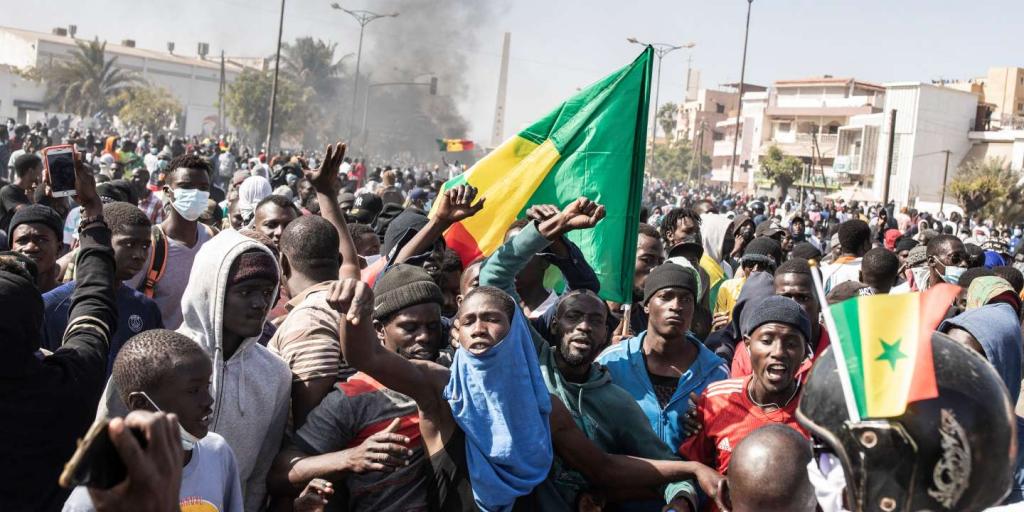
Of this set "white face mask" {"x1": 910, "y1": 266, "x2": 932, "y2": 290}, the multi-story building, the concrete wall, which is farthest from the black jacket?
the multi-story building

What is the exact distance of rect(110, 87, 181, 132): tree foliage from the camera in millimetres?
69438

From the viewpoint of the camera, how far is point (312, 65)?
90.4 m

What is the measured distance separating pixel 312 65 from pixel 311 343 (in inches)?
3523

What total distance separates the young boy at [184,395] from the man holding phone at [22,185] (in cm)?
565

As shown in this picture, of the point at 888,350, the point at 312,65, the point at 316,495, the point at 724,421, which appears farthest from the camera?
the point at 312,65

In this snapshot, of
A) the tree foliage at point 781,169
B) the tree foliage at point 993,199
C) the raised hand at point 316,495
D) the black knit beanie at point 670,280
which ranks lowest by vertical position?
the raised hand at point 316,495

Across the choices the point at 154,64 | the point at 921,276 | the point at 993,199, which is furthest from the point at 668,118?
the point at 921,276

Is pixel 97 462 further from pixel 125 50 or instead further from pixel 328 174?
pixel 125 50

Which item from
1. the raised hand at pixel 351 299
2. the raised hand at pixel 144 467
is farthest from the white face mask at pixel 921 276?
the raised hand at pixel 144 467

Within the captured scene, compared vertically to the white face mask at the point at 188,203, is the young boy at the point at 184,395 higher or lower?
lower

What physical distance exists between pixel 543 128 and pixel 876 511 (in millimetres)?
4150

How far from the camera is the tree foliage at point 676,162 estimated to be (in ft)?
308

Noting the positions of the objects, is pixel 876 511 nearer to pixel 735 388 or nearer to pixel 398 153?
pixel 735 388

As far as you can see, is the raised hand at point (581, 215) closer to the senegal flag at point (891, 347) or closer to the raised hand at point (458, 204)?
the raised hand at point (458, 204)
